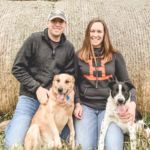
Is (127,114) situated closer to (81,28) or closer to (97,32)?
(97,32)

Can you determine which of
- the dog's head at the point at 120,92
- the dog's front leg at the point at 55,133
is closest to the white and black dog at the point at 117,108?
the dog's head at the point at 120,92

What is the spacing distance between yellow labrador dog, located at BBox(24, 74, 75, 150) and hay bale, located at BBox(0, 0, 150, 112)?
2.89ft

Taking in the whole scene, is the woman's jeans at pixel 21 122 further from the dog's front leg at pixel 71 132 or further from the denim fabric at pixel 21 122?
the dog's front leg at pixel 71 132

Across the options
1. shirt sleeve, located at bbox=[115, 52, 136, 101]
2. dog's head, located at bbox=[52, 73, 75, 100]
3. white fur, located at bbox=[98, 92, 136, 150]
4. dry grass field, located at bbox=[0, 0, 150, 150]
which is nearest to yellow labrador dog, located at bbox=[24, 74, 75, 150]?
dog's head, located at bbox=[52, 73, 75, 100]

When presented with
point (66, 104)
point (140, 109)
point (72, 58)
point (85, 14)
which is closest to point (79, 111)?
point (66, 104)

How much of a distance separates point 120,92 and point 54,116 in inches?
30.1

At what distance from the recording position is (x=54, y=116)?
5.84 metres

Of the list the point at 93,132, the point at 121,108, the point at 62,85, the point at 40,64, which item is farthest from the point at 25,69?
the point at 121,108

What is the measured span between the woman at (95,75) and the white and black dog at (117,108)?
0.27ft

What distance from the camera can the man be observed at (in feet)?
19.3

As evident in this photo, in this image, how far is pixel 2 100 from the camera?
6.62 m

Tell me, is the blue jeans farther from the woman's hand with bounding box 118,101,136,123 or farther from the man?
the man

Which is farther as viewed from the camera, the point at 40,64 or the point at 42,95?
the point at 40,64

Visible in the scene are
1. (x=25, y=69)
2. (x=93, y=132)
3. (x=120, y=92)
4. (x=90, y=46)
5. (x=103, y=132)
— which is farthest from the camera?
(x=90, y=46)
